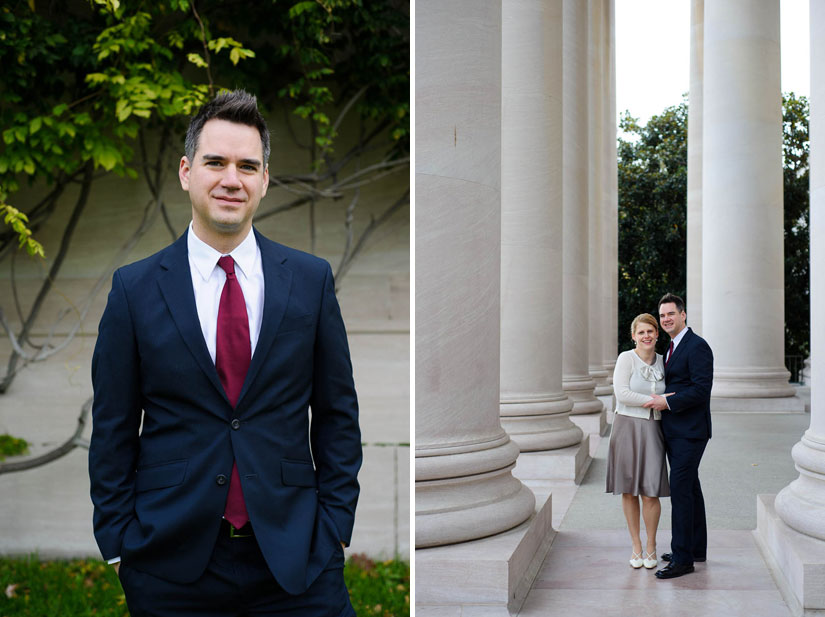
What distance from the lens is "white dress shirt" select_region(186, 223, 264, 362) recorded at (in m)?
15.5

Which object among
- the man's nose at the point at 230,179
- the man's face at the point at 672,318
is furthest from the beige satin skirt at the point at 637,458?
the man's nose at the point at 230,179

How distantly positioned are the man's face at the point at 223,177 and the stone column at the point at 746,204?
284ft

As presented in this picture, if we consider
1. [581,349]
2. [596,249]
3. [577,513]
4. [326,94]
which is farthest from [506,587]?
[596,249]

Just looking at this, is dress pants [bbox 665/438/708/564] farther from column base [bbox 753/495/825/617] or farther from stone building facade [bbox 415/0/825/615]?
stone building facade [bbox 415/0/825/615]

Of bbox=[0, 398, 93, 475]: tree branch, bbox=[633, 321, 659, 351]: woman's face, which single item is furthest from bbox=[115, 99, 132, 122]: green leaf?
bbox=[633, 321, 659, 351]: woman's face

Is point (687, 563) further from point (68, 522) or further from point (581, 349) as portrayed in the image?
point (581, 349)

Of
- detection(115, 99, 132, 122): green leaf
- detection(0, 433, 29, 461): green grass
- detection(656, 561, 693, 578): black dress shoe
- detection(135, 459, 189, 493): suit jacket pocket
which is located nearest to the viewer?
detection(135, 459, 189, 493): suit jacket pocket

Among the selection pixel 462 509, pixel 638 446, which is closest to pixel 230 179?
pixel 462 509

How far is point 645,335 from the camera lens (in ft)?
114

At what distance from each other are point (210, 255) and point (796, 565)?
79.1ft

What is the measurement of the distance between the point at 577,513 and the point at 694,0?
387 feet

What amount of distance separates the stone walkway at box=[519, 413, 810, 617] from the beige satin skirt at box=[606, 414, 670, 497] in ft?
11.6

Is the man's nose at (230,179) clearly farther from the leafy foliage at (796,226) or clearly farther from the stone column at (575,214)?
the leafy foliage at (796,226)

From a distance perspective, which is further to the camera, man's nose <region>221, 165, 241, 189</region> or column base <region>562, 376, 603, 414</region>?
column base <region>562, 376, 603, 414</region>
